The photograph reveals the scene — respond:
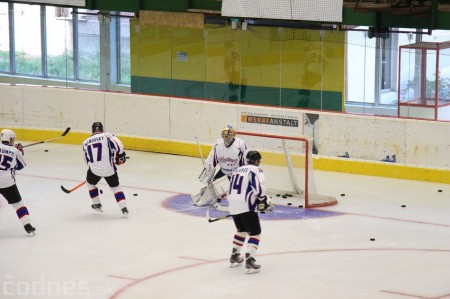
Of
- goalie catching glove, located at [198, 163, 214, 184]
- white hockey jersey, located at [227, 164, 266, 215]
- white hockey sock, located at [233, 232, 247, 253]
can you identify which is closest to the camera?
white hockey jersey, located at [227, 164, 266, 215]

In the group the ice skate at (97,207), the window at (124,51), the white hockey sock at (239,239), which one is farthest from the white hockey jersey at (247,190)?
the window at (124,51)

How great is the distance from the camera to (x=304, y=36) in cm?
1766

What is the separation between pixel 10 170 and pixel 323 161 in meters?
5.55

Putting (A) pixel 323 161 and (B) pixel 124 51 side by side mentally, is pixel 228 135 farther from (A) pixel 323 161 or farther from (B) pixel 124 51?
(B) pixel 124 51

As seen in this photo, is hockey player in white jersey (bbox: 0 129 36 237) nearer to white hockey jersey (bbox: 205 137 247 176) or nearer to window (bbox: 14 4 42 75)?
white hockey jersey (bbox: 205 137 247 176)

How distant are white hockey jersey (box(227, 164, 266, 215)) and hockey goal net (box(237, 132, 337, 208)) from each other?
3.32m

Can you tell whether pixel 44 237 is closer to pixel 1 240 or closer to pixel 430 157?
pixel 1 240

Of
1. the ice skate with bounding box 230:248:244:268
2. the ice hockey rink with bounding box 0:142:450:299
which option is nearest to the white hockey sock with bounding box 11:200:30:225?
the ice hockey rink with bounding box 0:142:450:299

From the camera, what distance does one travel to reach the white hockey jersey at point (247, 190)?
36.1 ft

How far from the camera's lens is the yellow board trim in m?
15.9

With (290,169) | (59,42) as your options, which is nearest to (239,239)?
(290,169)

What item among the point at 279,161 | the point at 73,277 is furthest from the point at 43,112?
the point at 73,277

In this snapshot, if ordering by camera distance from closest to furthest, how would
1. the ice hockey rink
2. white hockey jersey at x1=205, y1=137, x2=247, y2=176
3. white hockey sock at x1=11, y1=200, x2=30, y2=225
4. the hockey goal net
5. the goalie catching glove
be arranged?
the ice hockey rink
white hockey sock at x1=11, y1=200, x2=30, y2=225
white hockey jersey at x1=205, y1=137, x2=247, y2=176
the goalie catching glove
the hockey goal net

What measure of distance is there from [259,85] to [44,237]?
6190 mm
